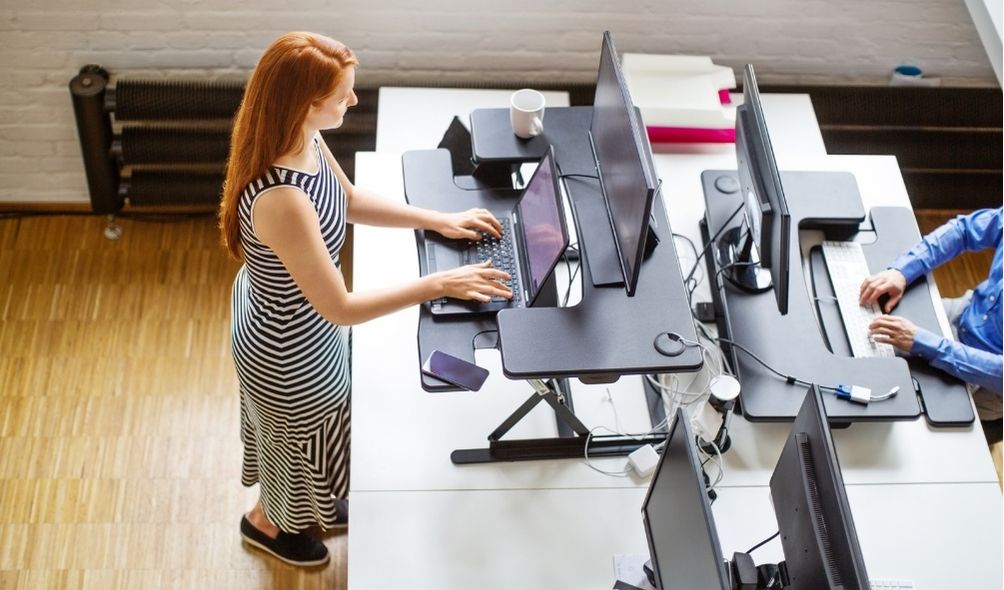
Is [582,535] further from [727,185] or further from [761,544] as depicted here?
[727,185]

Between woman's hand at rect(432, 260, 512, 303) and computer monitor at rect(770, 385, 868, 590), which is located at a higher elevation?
woman's hand at rect(432, 260, 512, 303)

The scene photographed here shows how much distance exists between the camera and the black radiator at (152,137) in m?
3.09

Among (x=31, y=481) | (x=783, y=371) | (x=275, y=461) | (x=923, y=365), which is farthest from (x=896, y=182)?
(x=31, y=481)

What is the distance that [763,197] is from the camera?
6.84 feet

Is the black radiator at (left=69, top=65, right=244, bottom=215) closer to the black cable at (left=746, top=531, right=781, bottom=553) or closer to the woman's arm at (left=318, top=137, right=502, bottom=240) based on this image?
the woman's arm at (left=318, top=137, right=502, bottom=240)

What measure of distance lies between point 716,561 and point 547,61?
82.9 inches

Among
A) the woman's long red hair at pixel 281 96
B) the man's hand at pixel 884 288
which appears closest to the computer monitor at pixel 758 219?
the man's hand at pixel 884 288

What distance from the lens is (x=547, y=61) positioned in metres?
3.24

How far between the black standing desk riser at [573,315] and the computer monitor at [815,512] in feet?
0.88

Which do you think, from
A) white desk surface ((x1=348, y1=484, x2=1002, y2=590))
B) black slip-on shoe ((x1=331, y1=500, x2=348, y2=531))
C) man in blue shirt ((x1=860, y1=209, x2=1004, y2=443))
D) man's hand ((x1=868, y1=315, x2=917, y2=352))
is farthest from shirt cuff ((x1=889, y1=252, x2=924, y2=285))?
black slip-on shoe ((x1=331, y1=500, x2=348, y2=531))

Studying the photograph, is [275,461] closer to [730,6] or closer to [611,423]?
[611,423]

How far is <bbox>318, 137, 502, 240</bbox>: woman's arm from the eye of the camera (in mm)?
2289

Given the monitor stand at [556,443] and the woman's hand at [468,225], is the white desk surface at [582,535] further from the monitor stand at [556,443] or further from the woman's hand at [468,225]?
the woman's hand at [468,225]

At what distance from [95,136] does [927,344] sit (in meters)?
2.55
